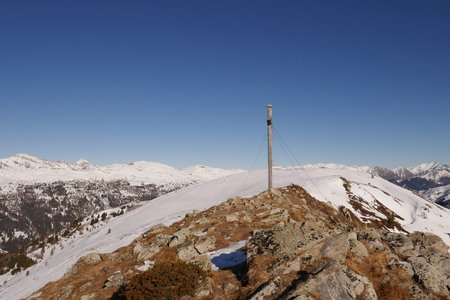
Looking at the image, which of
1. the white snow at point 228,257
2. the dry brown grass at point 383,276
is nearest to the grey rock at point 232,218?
the white snow at point 228,257

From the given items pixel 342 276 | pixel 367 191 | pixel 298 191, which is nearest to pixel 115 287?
pixel 342 276

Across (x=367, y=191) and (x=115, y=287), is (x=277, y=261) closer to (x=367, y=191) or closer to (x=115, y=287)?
(x=115, y=287)

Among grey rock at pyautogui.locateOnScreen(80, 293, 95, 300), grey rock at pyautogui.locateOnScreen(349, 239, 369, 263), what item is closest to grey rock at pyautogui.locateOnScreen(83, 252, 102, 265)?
grey rock at pyautogui.locateOnScreen(80, 293, 95, 300)

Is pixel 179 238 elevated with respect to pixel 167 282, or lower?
elevated

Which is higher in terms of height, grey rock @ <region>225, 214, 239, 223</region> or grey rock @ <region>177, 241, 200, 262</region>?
grey rock @ <region>225, 214, 239, 223</region>

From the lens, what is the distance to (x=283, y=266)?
16516mm

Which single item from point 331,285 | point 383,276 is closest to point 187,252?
point 331,285

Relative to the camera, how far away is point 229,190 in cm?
7575

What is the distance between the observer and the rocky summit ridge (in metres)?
15.0

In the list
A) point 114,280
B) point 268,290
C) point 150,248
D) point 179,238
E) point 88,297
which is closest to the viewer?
point 268,290

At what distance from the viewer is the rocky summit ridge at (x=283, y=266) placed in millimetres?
15023

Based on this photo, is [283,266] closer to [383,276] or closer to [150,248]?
[383,276]

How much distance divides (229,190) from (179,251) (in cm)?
5161

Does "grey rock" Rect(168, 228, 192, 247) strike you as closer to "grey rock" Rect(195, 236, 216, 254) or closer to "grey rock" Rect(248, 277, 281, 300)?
"grey rock" Rect(195, 236, 216, 254)
